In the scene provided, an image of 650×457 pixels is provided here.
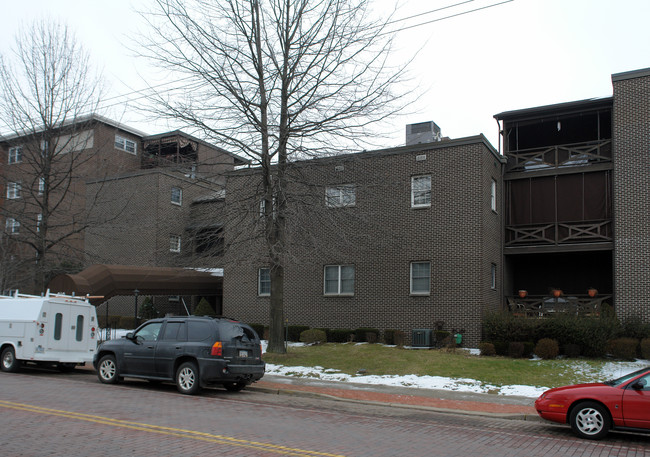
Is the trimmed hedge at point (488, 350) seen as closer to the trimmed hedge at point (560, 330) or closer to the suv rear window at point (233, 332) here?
the trimmed hedge at point (560, 330)

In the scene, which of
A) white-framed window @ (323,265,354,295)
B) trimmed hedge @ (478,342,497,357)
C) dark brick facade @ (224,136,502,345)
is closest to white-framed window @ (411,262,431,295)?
dark brick facade @ (224,136,502,345)

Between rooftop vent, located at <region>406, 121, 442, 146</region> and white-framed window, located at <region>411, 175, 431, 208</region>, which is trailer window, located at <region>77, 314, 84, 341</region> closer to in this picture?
white-framed window, located at <region>411, 175, 431, 208</region>

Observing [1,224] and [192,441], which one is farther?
[1,224]

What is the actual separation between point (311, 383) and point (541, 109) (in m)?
15.8

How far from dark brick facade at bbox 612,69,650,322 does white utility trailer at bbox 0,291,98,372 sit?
732 inches

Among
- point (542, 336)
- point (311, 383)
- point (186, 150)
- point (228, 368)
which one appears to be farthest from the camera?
point (186, 150)

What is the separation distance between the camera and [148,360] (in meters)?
14.3

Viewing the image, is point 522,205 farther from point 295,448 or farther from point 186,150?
point 186,150

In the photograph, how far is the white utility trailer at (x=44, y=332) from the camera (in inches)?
650

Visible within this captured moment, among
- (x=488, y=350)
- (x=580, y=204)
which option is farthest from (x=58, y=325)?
(x=580, y=204)

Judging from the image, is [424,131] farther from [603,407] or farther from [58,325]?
[603,407]

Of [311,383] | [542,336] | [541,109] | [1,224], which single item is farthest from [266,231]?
[1,224]

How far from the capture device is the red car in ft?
31.3

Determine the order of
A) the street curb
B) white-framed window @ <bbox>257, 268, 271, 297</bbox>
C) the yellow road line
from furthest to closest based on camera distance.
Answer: white-framed window @ <bbox>257, 268, 271, 297</bbox>
the street curb
the yellow road line
